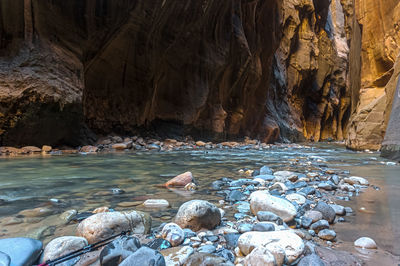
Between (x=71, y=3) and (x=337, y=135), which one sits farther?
(x=337, y=135)

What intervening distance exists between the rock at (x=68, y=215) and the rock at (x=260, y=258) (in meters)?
1.09

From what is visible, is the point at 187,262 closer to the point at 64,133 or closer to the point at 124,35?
the point at 64,133

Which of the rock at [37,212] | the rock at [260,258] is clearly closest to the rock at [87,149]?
the rock at [37,212]

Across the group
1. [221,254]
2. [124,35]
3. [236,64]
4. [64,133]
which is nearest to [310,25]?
[236,64]

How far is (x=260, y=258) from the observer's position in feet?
3.26

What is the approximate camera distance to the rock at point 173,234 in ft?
4.01

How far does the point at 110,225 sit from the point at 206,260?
54 cm

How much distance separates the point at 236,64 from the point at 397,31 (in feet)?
22.9

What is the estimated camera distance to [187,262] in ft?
A: 3.40

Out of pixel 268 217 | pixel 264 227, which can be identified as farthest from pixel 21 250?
pixel 268 217

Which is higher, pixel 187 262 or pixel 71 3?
pixel 71 3

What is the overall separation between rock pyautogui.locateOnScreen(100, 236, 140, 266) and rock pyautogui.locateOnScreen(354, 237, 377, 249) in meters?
1.04

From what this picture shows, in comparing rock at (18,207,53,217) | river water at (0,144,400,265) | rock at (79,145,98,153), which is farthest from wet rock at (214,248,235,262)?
rock at (79,145,98,153)

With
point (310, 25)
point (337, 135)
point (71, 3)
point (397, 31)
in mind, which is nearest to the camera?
point (71, 3)
